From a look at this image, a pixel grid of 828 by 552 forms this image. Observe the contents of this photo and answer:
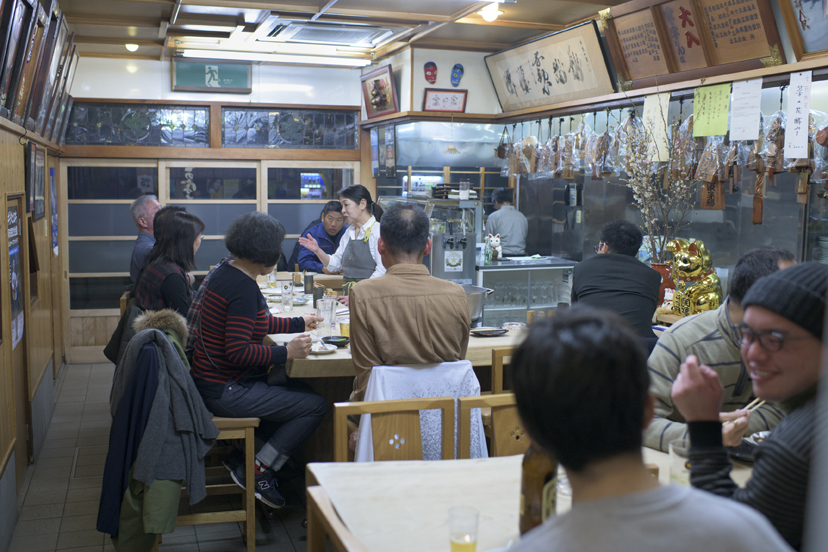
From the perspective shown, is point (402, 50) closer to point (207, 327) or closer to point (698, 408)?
point (207, 327)

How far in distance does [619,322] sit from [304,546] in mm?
2812

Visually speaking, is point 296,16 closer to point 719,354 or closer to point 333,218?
point 333,218

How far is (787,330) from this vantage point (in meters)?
1.32

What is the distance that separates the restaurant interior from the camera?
3.44 m

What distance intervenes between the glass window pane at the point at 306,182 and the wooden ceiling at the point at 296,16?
150cm

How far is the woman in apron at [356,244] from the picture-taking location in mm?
5293

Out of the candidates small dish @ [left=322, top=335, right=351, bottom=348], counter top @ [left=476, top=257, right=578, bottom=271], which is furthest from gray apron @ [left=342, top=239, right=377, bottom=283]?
small dish @ [left=322, top=335, right=351, bottom=348]

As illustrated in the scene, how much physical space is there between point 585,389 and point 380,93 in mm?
6524

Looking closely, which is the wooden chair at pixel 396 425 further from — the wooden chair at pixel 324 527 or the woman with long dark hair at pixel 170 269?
the woman with long dark hair at pixel 170 269

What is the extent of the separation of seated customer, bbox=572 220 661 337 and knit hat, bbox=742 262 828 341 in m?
2.34

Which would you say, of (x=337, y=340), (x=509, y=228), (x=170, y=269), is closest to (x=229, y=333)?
(x=337, y=340)

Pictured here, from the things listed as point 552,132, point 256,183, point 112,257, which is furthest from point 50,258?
point 552,132

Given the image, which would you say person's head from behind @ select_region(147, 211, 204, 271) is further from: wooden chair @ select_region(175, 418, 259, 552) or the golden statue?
the golden statue

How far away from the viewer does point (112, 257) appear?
737cm
